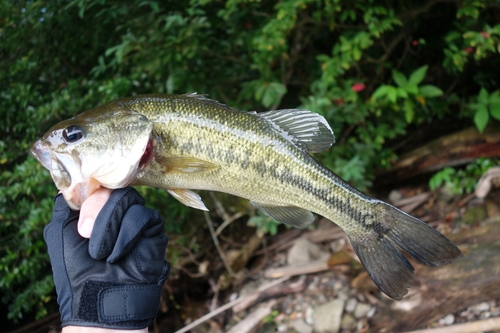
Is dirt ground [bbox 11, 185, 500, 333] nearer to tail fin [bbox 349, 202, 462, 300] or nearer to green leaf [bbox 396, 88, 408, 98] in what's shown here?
green leaf [bbox 396, 88, 408, 98]

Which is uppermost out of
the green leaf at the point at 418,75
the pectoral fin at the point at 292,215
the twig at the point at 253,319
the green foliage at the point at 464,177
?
the pectoral fin at the point at 292,215

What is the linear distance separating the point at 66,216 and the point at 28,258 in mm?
2038

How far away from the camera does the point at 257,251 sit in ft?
14.9

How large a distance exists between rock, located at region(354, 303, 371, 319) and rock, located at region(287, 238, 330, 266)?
650 millimetres

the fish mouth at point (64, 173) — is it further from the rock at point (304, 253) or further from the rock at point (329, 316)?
the rock at point (304, 253)

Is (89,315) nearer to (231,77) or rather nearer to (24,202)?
(24,202)

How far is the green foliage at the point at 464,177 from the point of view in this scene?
3826 mm

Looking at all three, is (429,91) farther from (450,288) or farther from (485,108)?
(450,288)

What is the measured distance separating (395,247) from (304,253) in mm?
2391

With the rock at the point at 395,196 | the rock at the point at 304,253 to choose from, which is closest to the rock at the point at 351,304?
the rock at the point at 304,253

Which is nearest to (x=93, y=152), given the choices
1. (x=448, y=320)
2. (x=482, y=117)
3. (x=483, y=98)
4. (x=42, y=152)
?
(x=42, y=152)

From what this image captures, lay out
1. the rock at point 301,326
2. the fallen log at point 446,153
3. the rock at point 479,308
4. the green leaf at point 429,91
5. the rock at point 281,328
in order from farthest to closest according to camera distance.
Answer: the fallen log at point 446,153
the rock at point 281,328
the rock at point 301,326
the green leaf at point 429,91
the rock at point 479,308

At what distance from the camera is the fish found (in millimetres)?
1736

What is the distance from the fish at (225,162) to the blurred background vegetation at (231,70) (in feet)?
5.03
